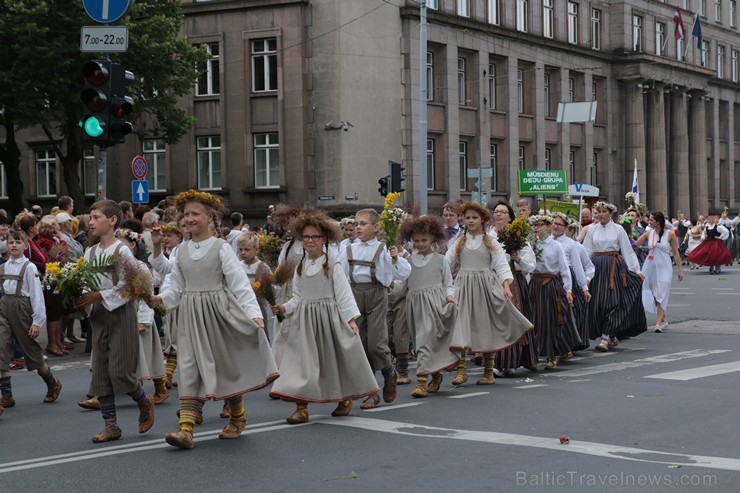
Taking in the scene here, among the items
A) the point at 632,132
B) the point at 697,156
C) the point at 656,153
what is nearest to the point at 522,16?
the point at 632,132

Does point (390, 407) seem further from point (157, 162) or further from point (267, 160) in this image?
point (157, 162)

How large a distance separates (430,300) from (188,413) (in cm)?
392

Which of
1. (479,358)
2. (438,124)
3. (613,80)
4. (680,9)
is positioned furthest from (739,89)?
(479,358)

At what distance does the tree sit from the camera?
114 ft

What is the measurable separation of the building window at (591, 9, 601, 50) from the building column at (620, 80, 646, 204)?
8.07ft

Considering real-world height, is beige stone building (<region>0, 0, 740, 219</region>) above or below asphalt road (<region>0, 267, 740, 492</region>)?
above

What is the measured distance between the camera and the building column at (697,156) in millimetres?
65688

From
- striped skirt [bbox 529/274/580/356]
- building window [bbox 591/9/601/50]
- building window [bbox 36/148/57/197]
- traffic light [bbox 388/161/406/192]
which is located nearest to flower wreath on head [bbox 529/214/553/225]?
striped skirt [bbox 529/274/580/356]

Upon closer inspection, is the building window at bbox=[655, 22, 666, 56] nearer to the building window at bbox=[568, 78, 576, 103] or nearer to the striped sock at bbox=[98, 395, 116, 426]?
the building window at bbox=[568, 78, 576, 103]

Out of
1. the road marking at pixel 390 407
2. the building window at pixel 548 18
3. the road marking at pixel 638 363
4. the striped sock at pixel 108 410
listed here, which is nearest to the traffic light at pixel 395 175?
the road marking at pixel 638 363

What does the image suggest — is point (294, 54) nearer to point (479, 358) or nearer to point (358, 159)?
point (358, 159)

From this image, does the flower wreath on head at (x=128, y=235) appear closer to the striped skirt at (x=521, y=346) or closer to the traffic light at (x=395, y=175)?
the striped skirt at (x=521, y=346)

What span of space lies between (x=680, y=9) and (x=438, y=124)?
2278cm

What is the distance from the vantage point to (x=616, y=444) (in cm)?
907
